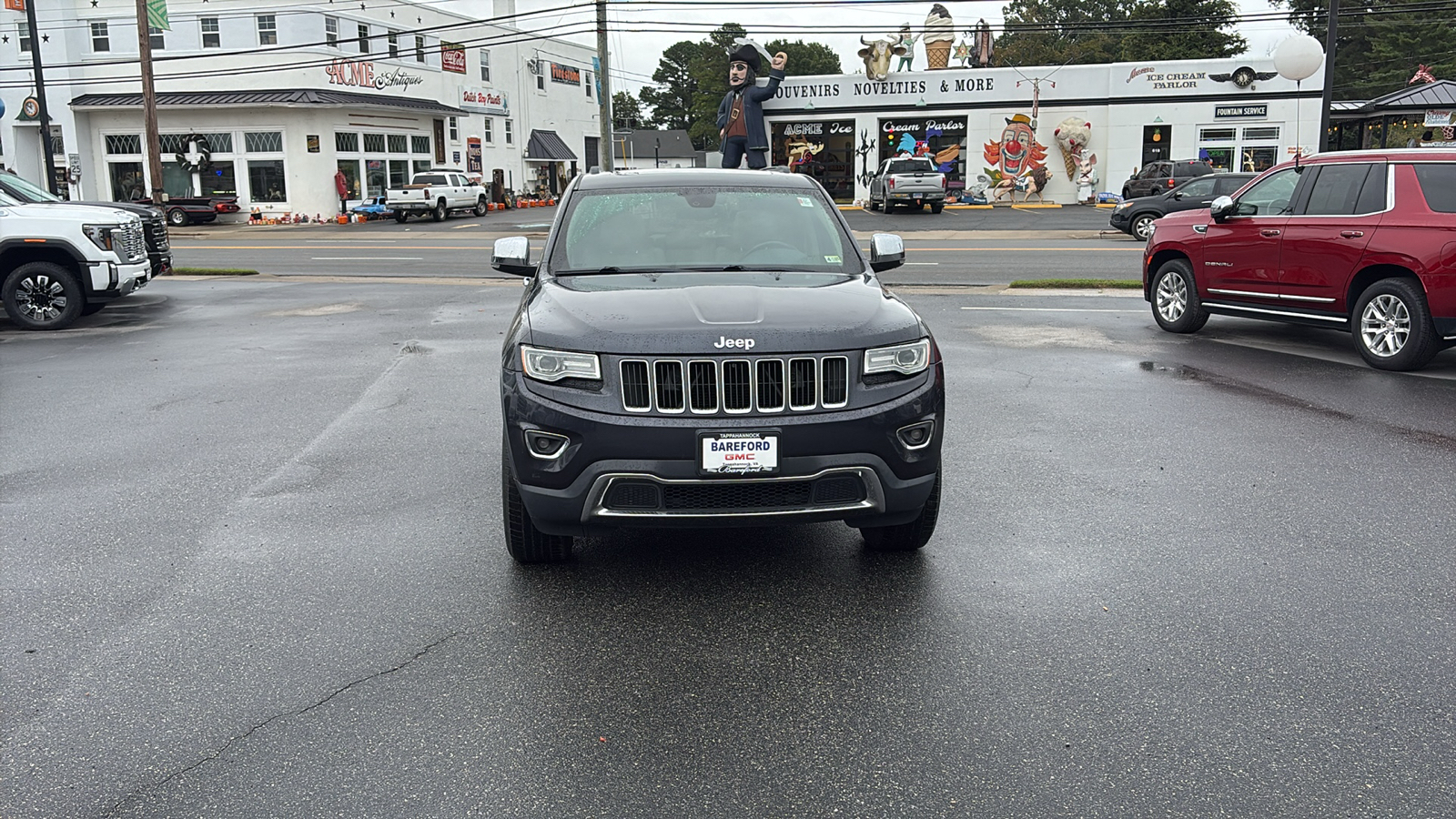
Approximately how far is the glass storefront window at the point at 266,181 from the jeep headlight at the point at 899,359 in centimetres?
4608

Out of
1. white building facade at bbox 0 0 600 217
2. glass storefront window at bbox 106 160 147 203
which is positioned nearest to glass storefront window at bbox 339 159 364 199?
white building facade at bbox 0 0 600 217

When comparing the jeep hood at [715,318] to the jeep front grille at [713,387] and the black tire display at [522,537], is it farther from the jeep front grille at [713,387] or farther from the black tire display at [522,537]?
the black tire display at [522,537]

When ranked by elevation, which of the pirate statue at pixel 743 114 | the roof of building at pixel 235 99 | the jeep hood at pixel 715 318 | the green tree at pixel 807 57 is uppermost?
the green tree at pixel 807 57

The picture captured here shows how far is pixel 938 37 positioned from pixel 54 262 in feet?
135

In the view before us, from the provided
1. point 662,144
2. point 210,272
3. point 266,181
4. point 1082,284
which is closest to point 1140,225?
point 1082,284

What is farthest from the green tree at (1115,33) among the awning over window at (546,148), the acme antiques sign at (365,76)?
the acme antiques sign at (365,76)

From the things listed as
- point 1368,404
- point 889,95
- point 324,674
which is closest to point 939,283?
point 1368,404

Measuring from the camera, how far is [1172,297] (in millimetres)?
12172

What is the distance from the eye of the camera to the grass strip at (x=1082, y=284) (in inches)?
648

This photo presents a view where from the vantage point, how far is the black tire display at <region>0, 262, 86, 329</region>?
13.5 meters

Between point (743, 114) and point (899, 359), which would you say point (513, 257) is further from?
point (743, 114)

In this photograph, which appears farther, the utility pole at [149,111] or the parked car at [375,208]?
the parked car at [375,208]

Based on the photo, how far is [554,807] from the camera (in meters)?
3.19

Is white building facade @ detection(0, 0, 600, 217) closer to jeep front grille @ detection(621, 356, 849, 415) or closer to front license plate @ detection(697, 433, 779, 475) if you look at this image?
jeep front grille @ detection(621, 356, 849, 415)
